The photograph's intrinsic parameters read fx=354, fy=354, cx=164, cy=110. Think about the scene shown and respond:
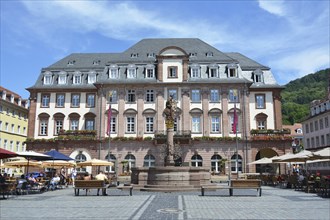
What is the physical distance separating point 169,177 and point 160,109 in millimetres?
23038

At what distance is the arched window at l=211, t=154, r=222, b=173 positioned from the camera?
44803mm

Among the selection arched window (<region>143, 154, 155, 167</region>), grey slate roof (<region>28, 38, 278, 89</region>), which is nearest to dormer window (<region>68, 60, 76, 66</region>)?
grey slate roof (<region>28, 38, 278, 89</region>)

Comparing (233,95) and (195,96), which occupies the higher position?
→ (233,95)

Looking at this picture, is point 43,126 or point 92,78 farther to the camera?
point 92,78

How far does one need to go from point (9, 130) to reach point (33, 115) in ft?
45.8

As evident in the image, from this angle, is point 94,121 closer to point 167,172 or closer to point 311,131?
point 167,172

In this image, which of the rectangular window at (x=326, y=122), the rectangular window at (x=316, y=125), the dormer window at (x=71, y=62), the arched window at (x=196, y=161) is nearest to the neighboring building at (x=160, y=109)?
the arched window at (x=196, y=161)

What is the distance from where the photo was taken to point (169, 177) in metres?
23.7

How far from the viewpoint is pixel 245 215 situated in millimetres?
12000

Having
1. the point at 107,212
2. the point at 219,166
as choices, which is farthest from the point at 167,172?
the point at 219,166

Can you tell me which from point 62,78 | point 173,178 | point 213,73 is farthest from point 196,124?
point 173,178

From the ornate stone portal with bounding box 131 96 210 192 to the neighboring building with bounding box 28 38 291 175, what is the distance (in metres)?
18.1

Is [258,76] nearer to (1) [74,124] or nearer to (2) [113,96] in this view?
(2) [113,96]

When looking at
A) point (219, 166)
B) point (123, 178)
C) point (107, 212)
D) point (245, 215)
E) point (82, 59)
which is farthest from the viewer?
point (82, 59)
